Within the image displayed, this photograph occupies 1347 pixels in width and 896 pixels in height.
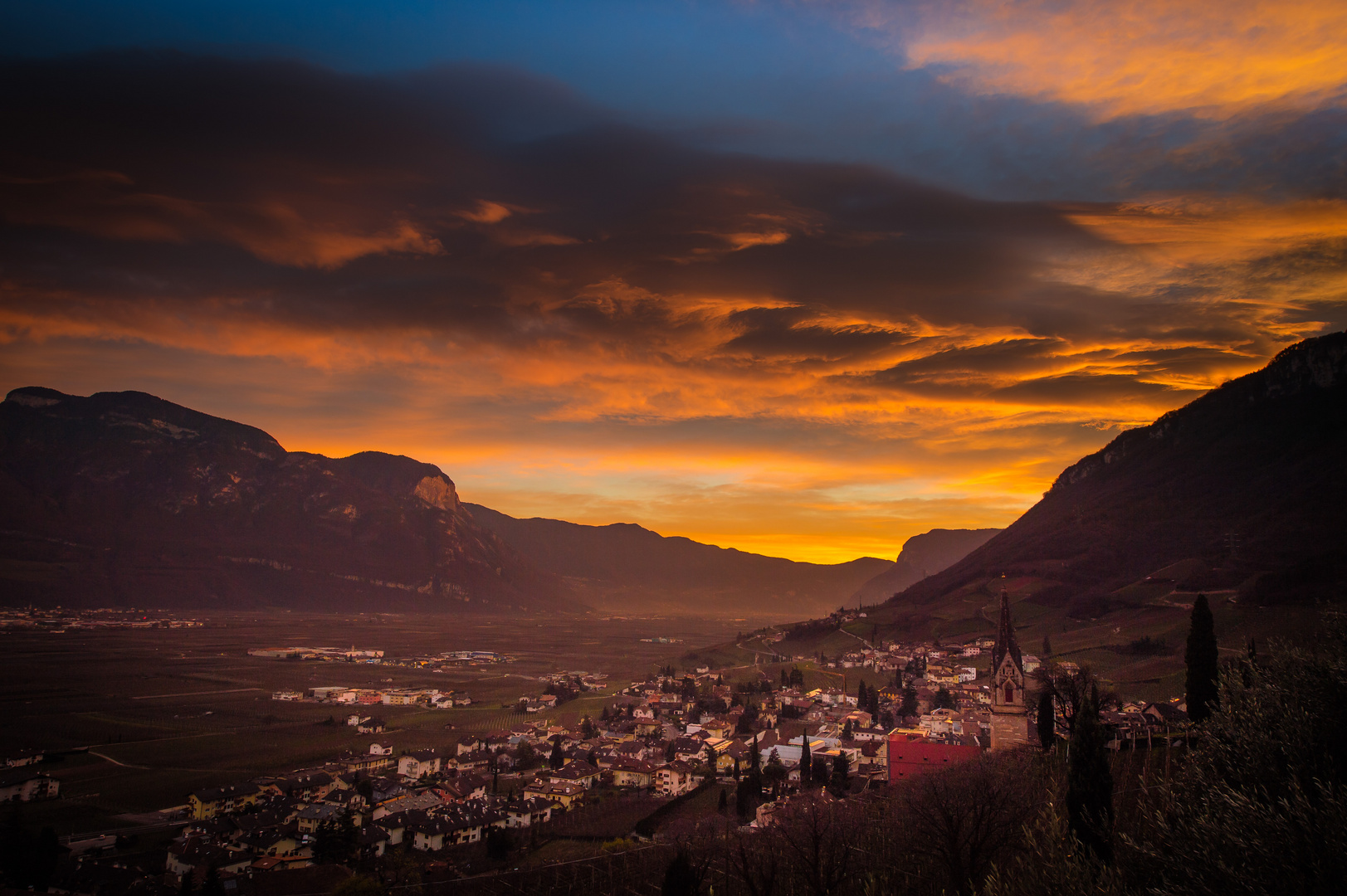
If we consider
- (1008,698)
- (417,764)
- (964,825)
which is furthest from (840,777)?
(417,764)

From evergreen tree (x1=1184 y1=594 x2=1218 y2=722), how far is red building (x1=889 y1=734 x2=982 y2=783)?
1284 cm

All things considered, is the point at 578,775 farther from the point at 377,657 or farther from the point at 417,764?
the point at 377,657

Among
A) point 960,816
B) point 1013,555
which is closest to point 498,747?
point 960,816

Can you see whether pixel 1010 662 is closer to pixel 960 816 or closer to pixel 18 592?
pixel 960 816

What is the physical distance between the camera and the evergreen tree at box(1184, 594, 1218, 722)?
3894 centimetres

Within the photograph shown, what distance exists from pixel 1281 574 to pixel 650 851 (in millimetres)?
133186

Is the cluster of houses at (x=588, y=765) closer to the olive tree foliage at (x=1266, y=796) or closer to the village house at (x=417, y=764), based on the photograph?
the village house at (x=417, y=764)

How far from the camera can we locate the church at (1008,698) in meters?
49.8

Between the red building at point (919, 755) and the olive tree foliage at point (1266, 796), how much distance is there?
28.2m

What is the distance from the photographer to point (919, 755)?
50250 mm

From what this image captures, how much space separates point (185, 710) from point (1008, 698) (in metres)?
91.8

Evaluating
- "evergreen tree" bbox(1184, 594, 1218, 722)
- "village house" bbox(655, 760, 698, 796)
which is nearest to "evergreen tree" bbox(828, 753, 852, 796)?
"village house" bbox(655, 760, 698, 796)

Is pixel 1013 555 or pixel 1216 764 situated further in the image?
pixel 1013 555

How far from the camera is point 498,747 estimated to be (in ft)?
234
